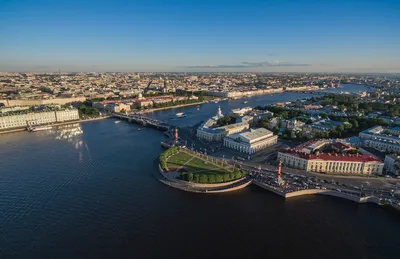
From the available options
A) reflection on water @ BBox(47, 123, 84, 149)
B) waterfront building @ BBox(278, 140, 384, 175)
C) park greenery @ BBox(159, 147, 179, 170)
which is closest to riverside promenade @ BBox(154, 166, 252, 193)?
park greenery @ BBox(159, 147, 179, 170)

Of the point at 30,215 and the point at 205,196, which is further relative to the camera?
the point at 205,196

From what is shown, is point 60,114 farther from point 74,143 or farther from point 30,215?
point 30,215

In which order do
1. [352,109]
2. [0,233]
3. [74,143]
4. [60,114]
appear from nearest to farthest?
[0,233], [74,143], [60,114], [352,109]

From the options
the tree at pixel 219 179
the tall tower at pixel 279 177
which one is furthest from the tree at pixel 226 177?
the tall tower at pixel 279 177

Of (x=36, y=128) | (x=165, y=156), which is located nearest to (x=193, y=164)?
(x=165, y=156)

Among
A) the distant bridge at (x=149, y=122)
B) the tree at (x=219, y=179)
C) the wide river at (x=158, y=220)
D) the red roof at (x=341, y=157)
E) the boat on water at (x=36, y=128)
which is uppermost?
the red roof at (x=341, y=157)

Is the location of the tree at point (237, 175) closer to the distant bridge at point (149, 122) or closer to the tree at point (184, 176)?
the tree at point (184, 176)

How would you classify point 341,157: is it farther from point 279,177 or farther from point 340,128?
point 340,128

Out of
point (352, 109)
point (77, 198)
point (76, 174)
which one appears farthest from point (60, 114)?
point (352, 109)
